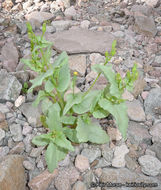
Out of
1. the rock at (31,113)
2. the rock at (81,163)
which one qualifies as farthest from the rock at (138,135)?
the rock at (31,113)

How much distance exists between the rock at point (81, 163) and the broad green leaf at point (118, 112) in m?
0.48

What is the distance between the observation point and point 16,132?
2.11 metres

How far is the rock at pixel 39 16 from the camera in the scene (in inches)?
138

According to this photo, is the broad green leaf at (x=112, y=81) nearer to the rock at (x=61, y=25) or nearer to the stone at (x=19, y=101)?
the stone at (x=19, y=101)

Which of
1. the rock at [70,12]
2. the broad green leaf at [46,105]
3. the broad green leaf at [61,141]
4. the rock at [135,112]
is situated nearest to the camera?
the broad green leaf at [61,141]

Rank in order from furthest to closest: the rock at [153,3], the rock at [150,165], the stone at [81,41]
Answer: the rock at [153,3] → the stone at [81,41] → the rock at [150,165]

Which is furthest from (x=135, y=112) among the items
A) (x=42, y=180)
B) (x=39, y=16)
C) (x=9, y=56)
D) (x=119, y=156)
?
(x=39, y=16)

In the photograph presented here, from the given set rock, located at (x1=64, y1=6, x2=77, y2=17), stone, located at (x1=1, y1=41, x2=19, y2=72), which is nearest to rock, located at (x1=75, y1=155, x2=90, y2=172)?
stone, located at (x1=1, y1=41, x2=19, y2=72)

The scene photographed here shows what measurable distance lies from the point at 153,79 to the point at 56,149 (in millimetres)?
1464

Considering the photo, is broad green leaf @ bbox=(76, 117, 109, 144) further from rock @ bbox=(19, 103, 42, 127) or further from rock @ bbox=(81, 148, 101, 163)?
rock @ bbox=(19, 103, 42, 127)

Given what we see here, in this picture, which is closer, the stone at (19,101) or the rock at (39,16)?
the stone at (19,101)

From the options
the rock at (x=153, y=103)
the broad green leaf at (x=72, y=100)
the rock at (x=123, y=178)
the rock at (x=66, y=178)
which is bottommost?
the rock at (x=123, y=178)

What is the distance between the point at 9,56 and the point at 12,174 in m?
1.58

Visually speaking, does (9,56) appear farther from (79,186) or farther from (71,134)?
(79,186)
